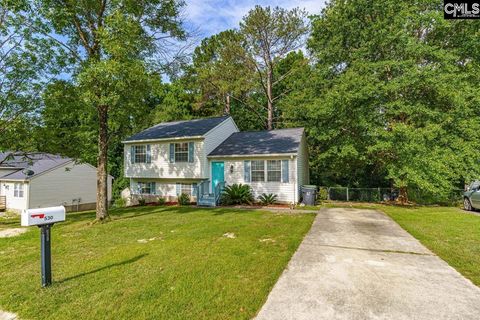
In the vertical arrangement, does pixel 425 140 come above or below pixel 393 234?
above

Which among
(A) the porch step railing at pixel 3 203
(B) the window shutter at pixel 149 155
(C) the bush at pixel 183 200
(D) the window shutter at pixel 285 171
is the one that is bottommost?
(A) the porch step railing at pixel 3 203

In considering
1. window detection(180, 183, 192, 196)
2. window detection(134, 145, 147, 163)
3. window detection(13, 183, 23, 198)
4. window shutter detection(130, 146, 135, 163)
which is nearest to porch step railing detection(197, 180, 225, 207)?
window detection(180, 183, 192, 196)

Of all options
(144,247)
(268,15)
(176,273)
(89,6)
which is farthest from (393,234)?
(268,15)

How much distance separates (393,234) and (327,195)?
9460 millimetres

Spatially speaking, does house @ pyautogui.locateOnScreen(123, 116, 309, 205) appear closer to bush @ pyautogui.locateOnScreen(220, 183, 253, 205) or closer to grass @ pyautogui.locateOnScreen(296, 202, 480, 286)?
bush @ pyautogui.locateOnScreen(220, 183, 253, 205)

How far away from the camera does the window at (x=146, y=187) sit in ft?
56.9

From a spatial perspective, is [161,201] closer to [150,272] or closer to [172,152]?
[172,152]

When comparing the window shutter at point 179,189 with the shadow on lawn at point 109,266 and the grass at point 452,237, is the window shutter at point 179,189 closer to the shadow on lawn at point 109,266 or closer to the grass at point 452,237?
the shadow on lawn at point 109,266

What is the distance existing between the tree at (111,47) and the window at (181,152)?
14.7 feet

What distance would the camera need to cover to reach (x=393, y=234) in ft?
23.1

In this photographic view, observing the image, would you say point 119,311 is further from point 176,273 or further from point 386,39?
point 386,39

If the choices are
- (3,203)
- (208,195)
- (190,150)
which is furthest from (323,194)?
(3,203)

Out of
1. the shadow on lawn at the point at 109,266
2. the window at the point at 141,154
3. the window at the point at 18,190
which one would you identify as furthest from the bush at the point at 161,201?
the window at the point at 18,190

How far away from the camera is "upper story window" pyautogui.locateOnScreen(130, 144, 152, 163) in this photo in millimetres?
17038
